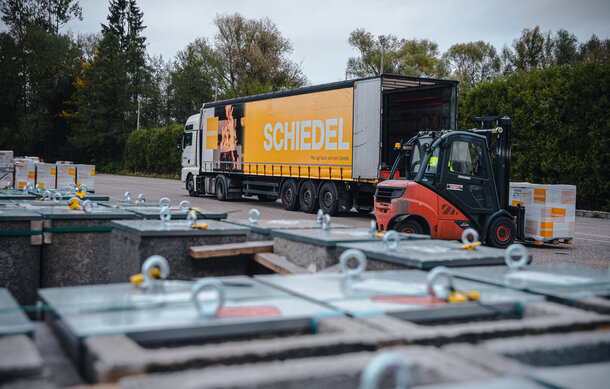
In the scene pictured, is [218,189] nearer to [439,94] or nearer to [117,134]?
[439,94]

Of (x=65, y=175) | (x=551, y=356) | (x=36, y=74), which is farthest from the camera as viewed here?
(x=36, y=74)

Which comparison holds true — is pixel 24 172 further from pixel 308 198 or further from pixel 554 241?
pixel 554 241

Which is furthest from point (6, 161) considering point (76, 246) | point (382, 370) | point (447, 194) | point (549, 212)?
point (382, 370)

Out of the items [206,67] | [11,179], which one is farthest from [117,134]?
[11,179]

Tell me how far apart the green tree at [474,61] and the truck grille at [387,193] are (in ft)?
138

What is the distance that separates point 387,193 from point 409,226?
764 millimetres

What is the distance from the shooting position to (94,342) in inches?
85.1

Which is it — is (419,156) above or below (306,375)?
above

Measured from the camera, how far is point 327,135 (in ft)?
62.7

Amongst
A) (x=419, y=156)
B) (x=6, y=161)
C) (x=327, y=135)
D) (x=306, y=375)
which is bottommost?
(x=306, y=375)

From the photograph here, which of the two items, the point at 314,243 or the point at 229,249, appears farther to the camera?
the point at 229,249

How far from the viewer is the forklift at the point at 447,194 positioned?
1175 centimetres

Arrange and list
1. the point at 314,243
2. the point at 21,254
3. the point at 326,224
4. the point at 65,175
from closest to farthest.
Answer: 1. the point at 314,243
2. the point at 326,224
3. the point at 21,254
4. the point at 65,175

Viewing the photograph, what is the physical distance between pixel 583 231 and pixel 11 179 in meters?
19.8
